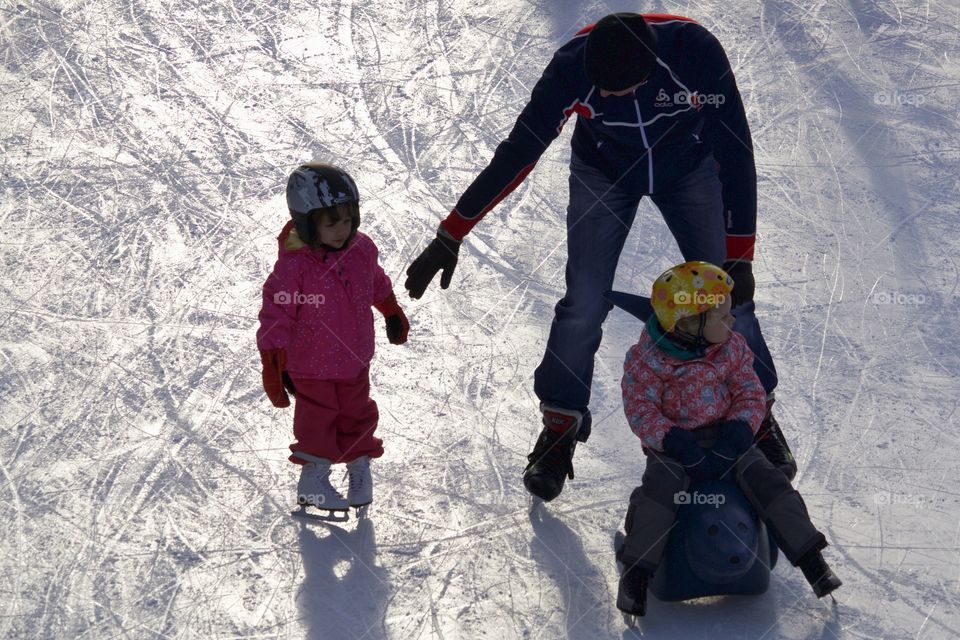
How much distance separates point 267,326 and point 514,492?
1.09 m

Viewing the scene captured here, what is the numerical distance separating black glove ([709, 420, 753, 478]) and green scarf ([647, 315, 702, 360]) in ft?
0.79

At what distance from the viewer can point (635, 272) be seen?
563 centimetres

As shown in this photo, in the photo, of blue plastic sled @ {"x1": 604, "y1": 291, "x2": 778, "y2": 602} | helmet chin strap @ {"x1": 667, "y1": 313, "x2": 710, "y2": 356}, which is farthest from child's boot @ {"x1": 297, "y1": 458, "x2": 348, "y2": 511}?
helmet chin strap @ {"x1": 667, "y1": 313, "x2": 710, "y2": 356}

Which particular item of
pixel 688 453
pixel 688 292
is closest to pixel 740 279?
pixel 688 292

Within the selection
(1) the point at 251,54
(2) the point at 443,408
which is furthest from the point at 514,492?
(1) the point at 251,54

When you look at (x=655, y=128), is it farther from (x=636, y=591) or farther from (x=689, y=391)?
(x=636, y=591)

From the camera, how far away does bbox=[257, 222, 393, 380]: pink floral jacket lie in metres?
3.90

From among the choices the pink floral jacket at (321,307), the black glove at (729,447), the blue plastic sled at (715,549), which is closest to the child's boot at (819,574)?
the blue plastic sled at (715,549)

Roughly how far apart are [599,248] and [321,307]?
0.96 m

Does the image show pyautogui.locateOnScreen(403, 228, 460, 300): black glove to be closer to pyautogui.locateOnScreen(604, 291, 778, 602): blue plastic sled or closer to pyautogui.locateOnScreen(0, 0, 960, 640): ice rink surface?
pyautogui.locateOnScreen(0, 0, 960, 640): ice rink surface

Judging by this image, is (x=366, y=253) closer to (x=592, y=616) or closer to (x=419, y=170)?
(x=592, y=616)

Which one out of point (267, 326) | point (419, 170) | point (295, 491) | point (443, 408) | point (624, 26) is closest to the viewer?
point (624, 26)

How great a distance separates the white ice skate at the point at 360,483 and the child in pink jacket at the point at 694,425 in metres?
0.96

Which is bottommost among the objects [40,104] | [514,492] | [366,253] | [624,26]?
[514,492]
